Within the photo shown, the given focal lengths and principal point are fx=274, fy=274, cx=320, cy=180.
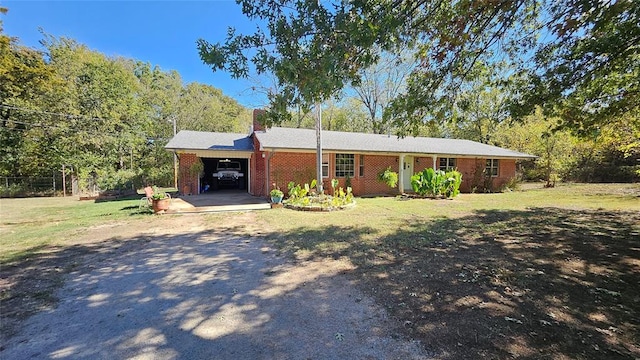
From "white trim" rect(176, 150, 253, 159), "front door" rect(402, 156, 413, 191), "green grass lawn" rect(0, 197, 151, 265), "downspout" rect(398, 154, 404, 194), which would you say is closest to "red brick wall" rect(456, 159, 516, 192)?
"front door" rect(402, 156, 413, 191)

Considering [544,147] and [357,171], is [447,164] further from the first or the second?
[544,147]

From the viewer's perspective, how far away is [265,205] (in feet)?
36.2

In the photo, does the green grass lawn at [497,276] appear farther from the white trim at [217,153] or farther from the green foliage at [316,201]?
the white trim at [217,153]

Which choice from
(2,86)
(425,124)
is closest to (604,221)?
(425,124)

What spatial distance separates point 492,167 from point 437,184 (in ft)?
23.1

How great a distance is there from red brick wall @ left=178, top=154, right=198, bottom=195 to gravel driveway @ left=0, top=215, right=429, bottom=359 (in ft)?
32.6

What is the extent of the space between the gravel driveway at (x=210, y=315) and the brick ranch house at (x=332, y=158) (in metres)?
8.24

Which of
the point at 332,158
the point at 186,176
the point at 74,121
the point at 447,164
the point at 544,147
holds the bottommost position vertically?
the point at 186,176

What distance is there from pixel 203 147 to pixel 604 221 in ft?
52.7

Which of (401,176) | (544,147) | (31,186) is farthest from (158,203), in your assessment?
(544,147)

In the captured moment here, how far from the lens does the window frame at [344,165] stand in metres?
14.7

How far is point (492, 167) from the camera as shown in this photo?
18.4m

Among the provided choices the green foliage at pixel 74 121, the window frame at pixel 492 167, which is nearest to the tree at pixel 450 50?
the window frame at pixel 492 167

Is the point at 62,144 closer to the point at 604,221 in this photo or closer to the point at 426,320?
the point at 426,320
